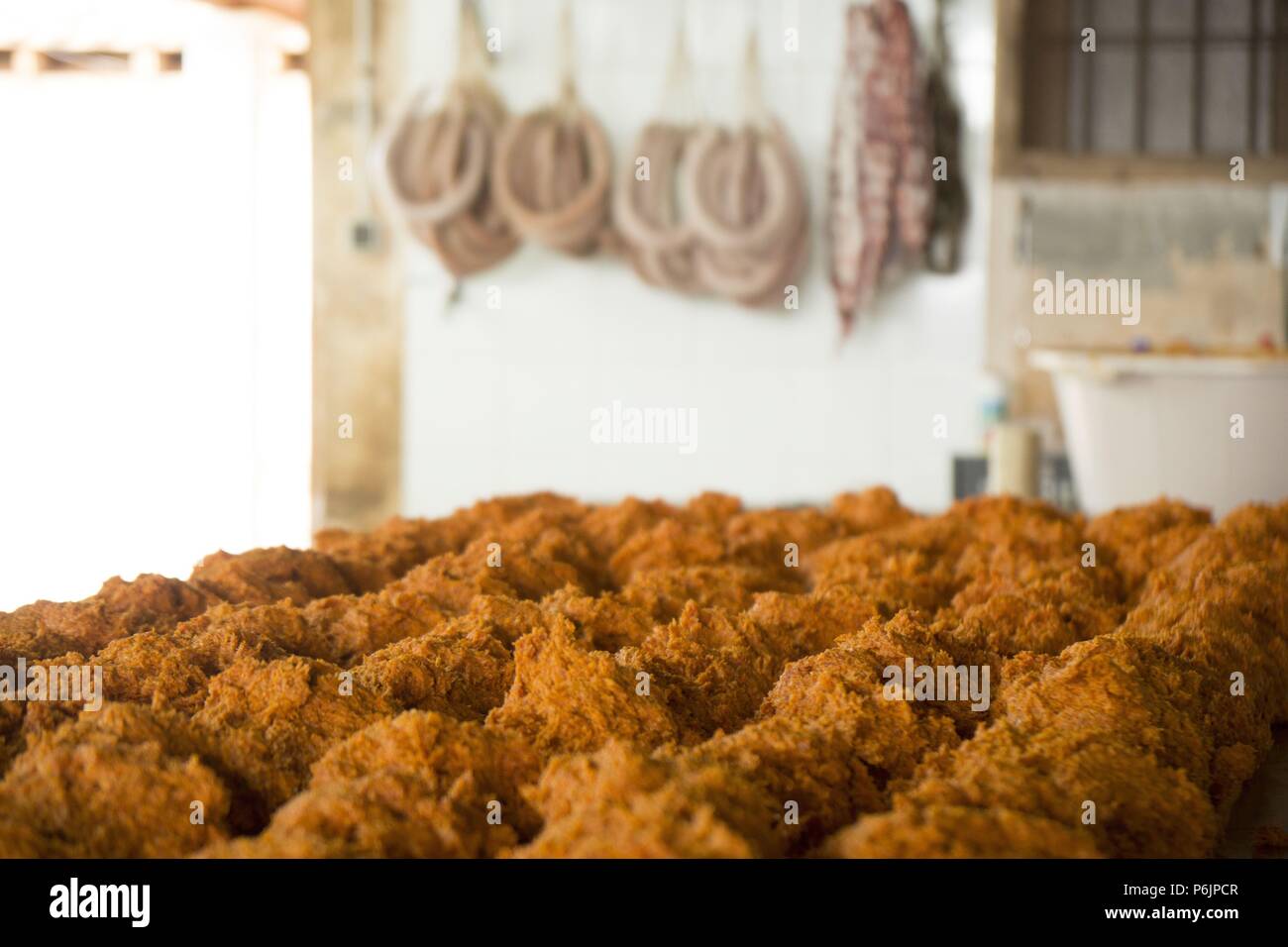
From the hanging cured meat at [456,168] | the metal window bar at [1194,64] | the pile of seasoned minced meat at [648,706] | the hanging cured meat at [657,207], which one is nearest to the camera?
the pile of seasoned minced meat at [648,706]

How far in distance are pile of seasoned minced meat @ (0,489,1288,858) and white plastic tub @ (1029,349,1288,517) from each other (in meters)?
2.33

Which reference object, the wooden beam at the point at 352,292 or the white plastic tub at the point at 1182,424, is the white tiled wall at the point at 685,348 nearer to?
the wooden beam at the point at 352,292

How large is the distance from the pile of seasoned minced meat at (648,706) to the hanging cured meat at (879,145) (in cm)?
374

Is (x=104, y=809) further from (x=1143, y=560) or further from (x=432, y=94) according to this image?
(x=432, y=94)

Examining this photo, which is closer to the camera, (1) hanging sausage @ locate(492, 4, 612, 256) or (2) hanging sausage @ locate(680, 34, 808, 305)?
(2) hanging sausage @ locate(680, 34, 808, 305)

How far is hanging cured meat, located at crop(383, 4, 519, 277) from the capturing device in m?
6.18

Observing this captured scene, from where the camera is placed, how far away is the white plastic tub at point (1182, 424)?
4.54 m

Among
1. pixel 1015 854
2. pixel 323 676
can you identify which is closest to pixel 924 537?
pixel 323 676

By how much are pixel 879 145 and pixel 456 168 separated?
1.77m

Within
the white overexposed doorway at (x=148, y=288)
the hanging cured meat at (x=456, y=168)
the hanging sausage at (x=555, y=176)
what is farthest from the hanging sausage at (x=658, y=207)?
the white overexposed doorway at (x=148, y=288)

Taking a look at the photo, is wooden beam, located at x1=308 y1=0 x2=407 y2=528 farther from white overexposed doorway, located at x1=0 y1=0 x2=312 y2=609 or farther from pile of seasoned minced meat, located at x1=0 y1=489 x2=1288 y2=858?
pile of seasoned minced meat, located at x1=0 y1=489 x2=1288 y2=858

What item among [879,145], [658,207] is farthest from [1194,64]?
[658,207]

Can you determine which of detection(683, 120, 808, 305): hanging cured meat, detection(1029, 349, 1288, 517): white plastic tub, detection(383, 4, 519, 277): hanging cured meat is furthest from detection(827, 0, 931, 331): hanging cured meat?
detection(383, 4, 519, 277): hanging cured meat

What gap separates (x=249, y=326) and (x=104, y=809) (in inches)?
312
